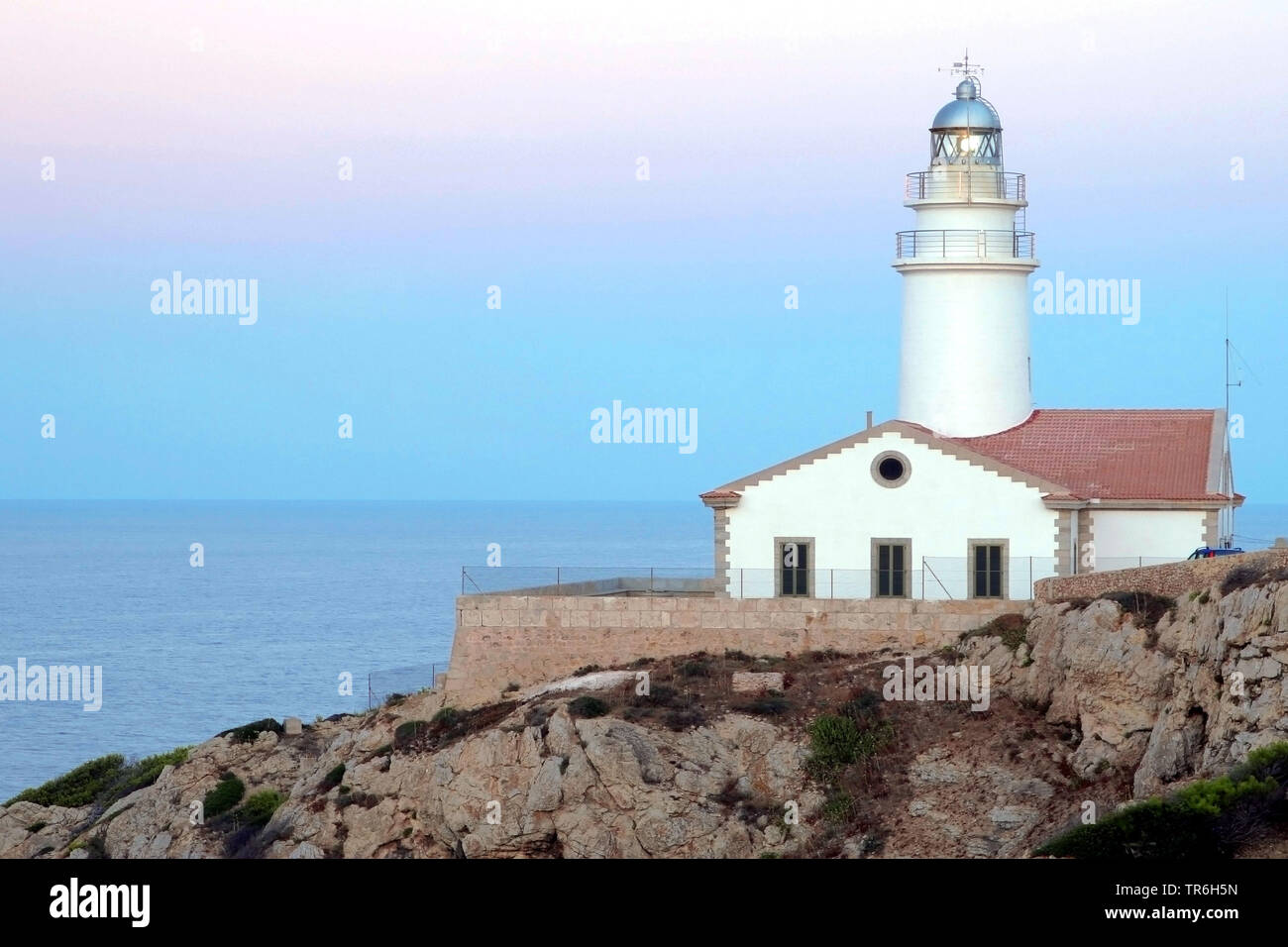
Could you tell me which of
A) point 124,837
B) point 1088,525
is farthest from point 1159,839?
point 124,837

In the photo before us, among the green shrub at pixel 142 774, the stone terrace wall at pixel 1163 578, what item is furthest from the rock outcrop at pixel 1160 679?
the green shrub at pixel 142 774

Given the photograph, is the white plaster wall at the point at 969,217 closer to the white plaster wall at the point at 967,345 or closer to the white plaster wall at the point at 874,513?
the white plaster wall at the point at 967,345

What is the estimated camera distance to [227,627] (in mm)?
102062

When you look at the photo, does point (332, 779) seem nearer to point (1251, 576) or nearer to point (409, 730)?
point (409, 730)

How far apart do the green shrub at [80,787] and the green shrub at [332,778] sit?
1001 centimetres

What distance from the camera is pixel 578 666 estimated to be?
3597cm

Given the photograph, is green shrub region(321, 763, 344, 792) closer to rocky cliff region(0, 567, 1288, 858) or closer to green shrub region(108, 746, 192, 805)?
rocky cliff region(0, 567, 1288, 858)

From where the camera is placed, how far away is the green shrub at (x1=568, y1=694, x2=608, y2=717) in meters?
32.8

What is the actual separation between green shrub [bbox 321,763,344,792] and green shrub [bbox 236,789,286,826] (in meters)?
1.22

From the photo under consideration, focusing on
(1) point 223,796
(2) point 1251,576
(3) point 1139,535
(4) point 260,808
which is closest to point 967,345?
(3) point 1139,535

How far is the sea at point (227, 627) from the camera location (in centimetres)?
6650

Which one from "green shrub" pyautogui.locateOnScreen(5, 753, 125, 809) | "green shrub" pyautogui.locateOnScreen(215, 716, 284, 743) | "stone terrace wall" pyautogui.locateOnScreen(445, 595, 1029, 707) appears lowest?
"green shrub" pyautogui.locateOnScreen(5, 753, 125, 809)

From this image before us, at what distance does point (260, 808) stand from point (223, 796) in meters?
1.10

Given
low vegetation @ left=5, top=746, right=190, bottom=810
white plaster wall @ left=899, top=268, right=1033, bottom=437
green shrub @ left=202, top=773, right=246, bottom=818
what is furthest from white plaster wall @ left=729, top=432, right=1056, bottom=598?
low vegetation @ left=5, top=746, right=190, bottom=810
